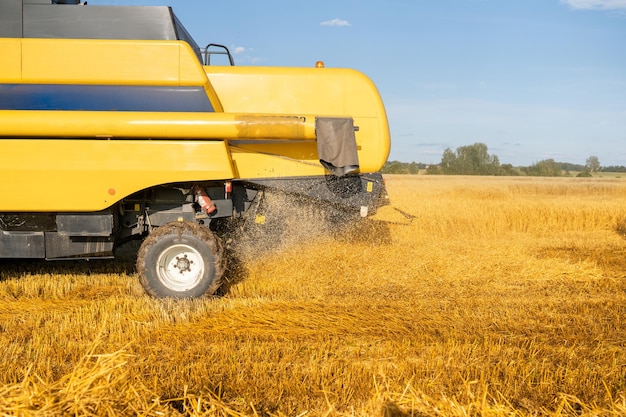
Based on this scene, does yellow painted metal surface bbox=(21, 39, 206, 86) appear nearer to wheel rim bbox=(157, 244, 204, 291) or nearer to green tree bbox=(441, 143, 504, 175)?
wheel rim bbox=(157, 244, 204, 291)

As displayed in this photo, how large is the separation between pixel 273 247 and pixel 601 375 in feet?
14.5

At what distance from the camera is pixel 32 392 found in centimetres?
273

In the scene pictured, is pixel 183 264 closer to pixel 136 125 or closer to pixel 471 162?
pixel 136 125

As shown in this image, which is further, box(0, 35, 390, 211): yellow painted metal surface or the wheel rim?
the wheel rim

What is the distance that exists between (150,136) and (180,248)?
117 centimetres

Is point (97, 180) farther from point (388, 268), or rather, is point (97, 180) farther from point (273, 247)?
point (388, 268)

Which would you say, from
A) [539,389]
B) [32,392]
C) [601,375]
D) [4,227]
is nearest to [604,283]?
[601,375]

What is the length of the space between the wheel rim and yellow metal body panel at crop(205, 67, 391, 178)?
1.01 metres

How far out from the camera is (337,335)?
470 centimetres

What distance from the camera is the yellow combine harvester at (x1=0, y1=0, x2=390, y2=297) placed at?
5496 mm

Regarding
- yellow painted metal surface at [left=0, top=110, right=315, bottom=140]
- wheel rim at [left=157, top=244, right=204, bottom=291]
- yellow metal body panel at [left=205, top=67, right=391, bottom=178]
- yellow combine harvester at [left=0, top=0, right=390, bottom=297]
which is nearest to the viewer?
yellow painted metal surface at [left=0, top=110, right=315, bottom=140]

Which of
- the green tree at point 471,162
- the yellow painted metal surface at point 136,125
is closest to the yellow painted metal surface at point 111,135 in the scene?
the yellow painted metal surface at point 136,125

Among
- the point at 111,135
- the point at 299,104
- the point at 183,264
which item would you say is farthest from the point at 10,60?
the point at 299,104

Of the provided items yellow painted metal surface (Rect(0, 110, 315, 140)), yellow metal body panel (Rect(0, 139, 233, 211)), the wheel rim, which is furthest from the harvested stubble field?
yellow painted metal surface (Rect(0, 110, 315, 140))
